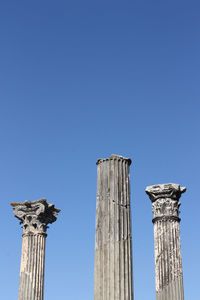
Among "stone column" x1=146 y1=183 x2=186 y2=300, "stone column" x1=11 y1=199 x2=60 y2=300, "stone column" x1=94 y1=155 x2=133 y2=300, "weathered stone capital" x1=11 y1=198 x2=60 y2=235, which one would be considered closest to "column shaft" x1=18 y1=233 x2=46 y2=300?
"stone column" x1=11 y1=199 x2=60 y2=300

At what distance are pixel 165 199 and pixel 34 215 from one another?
20.4 feet

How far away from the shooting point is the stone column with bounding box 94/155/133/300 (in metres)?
12.9

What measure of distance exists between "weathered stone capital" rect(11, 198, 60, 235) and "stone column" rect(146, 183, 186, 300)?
5.16m

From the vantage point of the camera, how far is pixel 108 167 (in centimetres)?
1421

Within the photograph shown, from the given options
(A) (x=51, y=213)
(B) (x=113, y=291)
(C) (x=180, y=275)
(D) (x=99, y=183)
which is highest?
(A) (x=51, y=213)

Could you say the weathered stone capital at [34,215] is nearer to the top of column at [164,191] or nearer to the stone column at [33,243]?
the stone column at [33,243]

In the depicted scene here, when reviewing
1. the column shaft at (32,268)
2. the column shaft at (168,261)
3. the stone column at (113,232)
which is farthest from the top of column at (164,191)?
the stone column at (113,232)

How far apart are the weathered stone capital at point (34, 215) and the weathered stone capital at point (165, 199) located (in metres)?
5.18

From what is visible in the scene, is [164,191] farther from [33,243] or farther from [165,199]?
[33,243]

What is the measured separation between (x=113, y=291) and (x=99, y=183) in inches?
113

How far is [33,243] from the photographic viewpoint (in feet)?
Answer: 78.7

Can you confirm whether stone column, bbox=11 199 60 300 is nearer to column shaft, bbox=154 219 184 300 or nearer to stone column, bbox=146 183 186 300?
stone column, bbox=146 183 186 300

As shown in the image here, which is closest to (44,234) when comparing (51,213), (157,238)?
(51,213)

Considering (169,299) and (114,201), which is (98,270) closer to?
(114,201)
